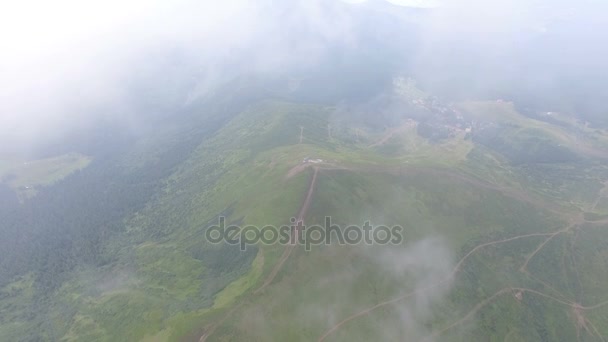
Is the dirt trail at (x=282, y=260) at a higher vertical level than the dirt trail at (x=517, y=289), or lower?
higher

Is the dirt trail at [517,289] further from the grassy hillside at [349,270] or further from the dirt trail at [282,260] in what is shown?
the dirt trail at [282,260]

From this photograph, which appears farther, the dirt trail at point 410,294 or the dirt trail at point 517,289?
the dirt trail at point 517,289

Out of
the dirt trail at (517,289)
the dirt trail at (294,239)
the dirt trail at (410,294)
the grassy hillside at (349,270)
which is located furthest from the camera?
the dirt trail at (294,239)

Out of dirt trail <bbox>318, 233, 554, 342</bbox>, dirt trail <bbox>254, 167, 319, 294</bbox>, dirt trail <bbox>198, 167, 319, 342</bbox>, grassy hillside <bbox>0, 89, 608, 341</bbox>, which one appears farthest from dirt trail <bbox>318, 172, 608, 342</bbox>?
dirt trail <bbox>198, 167, 319, 342</bbox>

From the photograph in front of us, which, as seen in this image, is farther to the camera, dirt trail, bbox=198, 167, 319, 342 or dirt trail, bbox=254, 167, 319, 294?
dirt trail, bbox=254, 167, 319, 294

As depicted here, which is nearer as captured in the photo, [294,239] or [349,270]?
[349,270]

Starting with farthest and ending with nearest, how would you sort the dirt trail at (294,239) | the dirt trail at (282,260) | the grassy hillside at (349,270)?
the dirt trail at (294,239)
the grassy hillside at (349,270)
the dirt trail at (282,260)

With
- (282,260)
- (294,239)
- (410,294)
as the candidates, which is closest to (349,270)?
(294,239)

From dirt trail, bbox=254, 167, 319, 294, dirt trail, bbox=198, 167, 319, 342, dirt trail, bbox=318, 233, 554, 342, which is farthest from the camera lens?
dirt trail, bbox=254, 167, 319, 294

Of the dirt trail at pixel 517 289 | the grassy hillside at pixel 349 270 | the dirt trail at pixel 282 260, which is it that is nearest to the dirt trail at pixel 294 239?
the dirt trail at pixel 282 260

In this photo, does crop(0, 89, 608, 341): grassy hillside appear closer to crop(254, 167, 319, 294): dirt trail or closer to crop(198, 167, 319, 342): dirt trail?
crop(198, 167, 319, 342): dirt trail

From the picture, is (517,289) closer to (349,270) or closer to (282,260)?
(349,270)

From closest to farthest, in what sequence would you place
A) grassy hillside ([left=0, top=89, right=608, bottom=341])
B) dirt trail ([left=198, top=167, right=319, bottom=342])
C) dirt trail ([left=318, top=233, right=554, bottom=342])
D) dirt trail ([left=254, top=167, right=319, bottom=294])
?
dirt trail ([left=198, top=167, right=319, bottom=342])
dirt trail ([left=318, top=233, right=554, bottom=342])
grassy hillside ([left=0, top=89, right=608, bottom=341])
dirt trail ([left=254, top=167, right=319, bottom=294])
